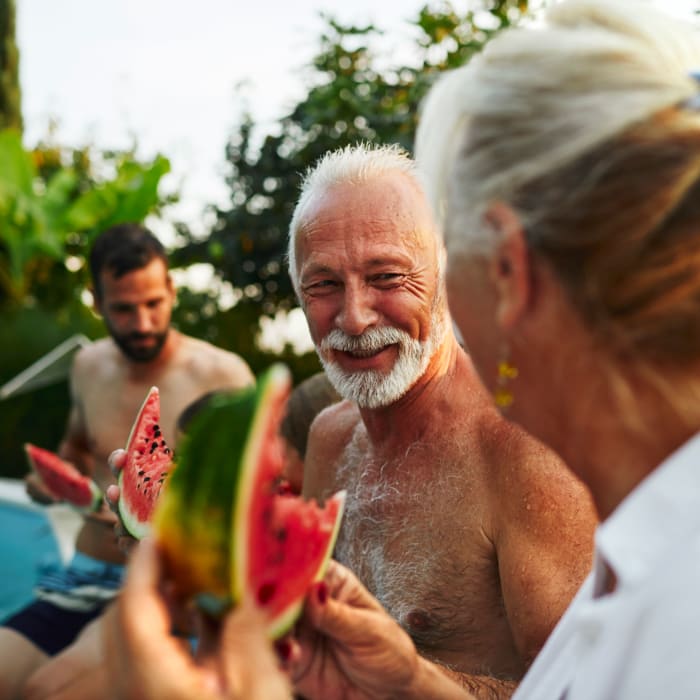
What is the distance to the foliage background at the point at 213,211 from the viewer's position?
645cm

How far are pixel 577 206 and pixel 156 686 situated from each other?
34.3 inches

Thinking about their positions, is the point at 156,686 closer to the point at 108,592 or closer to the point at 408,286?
the point at 408,286

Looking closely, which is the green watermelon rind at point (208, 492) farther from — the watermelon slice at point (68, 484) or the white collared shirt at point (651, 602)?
the watermelon slice at point (68, 484)

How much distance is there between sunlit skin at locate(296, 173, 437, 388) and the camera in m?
2.59

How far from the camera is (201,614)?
1.22 m

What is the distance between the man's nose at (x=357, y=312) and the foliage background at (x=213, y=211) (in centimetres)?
332

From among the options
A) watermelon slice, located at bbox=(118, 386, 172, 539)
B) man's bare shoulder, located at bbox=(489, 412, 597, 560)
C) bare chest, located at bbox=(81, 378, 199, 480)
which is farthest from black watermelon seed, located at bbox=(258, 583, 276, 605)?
bare chest, located at bbox=(81, 378, 199, 480)

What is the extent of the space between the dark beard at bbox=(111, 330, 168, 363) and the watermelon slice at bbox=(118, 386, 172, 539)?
2.80 meters

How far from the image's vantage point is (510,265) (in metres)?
1.32

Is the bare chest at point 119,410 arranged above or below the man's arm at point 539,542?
below

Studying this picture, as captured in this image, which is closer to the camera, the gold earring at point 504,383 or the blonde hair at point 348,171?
the gold earring at point 504,383

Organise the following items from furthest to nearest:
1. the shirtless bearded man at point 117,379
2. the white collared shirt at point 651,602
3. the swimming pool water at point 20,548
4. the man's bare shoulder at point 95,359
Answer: the swimming pool water at point 20,548 < the man's bare shoulder at point 95,359 < the shirtless bearded man at point 117,379 < the white collared shirt at point 651,602

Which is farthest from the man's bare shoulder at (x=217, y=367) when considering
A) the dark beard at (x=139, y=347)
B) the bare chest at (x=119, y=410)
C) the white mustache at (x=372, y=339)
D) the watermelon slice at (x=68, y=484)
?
the white mustache at (x=372, y=339)

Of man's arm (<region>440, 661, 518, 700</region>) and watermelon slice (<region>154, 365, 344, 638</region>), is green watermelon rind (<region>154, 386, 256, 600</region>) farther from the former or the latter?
man's arm (<region>440, 661, 518, 700</region>)
